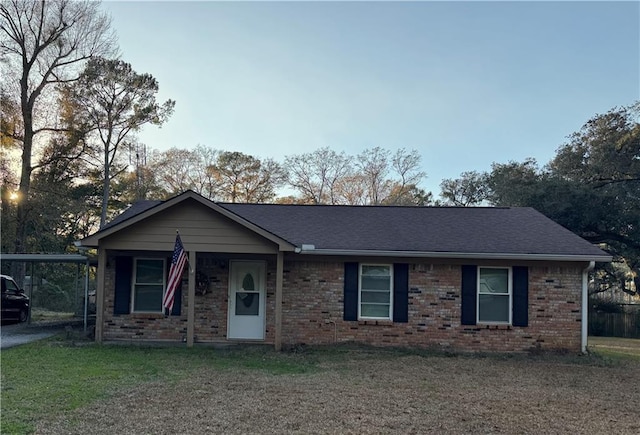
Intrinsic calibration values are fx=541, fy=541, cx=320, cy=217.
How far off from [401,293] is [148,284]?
578 cm

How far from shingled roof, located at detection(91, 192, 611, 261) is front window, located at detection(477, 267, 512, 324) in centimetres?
72

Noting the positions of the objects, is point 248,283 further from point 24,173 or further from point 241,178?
point 241,178

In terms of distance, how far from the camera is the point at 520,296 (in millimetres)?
11984

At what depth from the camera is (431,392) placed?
7777 millimetres

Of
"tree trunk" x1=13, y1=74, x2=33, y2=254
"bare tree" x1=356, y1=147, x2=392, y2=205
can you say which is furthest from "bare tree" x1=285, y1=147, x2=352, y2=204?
"tree trunk" x1=13, y1=74, x2=33, y2=254

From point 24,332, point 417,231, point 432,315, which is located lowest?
point 24,332

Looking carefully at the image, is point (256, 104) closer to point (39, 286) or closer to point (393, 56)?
A: point (393, 56)

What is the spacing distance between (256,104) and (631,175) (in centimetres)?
1621

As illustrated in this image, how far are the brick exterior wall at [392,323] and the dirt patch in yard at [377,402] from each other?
188 cm

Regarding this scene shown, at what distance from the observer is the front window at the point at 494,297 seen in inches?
476

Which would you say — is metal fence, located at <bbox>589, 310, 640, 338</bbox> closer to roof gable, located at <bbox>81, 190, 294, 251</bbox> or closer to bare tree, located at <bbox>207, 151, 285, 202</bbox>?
roof gable, located at <bbox>81, 190, 294, 251</bbox>

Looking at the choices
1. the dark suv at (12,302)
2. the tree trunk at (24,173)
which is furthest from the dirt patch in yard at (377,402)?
the tree trunk at (24,173)

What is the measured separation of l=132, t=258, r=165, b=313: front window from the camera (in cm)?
1241

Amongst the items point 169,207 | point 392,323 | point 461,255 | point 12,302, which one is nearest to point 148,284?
point 169,207
